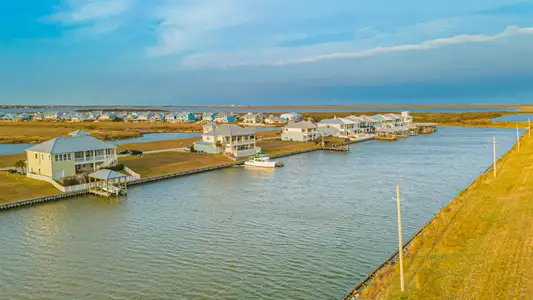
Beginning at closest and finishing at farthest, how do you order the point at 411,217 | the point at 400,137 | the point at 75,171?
the point at 411,217 < the point at 75,171 < the point at 400,137

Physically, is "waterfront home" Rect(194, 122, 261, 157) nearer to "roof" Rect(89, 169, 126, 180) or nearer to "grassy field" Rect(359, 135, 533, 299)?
"roof" Rect(89, 169, 126, 180)

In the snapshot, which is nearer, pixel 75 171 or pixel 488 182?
pixel 488 182

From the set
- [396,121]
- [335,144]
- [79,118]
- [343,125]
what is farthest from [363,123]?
[79,118]

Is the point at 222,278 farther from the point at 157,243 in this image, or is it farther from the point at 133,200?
the point at 133,200

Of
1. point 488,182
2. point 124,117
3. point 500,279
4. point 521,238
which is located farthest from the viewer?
point 124,117

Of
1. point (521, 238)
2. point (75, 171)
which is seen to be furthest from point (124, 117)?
point (521, 238)

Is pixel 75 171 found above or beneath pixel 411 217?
above

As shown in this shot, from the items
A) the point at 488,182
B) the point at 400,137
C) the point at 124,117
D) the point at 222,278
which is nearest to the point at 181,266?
the point at 222,278
